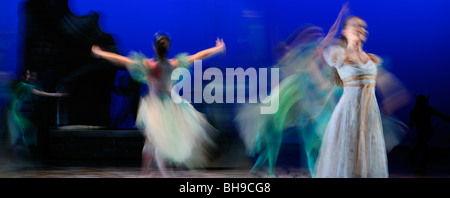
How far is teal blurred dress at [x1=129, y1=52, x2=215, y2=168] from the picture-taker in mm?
4062

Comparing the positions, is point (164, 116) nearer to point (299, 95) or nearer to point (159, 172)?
point (159, 172)

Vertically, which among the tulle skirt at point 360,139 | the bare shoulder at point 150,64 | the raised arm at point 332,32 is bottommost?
the tulle skirt at point 360,139

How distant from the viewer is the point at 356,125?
3635mm

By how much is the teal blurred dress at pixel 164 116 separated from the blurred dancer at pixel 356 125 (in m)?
1.34

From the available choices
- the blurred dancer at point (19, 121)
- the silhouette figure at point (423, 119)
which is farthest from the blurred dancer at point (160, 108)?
the silhouette figure at point (423, 119)

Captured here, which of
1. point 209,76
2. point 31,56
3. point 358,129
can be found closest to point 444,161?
point 358,129

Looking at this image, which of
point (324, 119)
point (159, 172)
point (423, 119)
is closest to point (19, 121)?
point (159, 172)

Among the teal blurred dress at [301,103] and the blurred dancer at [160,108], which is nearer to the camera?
the blurred dancer at [160,108]

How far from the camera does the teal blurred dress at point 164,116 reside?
406 cm

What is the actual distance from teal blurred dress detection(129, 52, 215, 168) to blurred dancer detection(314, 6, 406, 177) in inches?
52.7

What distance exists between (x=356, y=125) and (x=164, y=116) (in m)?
1.67

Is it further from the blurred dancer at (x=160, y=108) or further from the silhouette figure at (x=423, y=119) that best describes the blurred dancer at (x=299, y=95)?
the silhouette figure at (x=423, y=119)

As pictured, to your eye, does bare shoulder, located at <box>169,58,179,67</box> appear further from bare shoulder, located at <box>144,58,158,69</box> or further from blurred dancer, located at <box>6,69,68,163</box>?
blurred dancer, located at <box>6,69,68,163</box>

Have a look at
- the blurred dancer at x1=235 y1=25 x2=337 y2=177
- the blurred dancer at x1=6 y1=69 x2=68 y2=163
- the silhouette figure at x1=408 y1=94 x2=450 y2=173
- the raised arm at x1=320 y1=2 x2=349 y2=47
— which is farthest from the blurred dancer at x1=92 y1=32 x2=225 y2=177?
the silhouette figure at x1=408 y1=94 x2=450 y2=173
